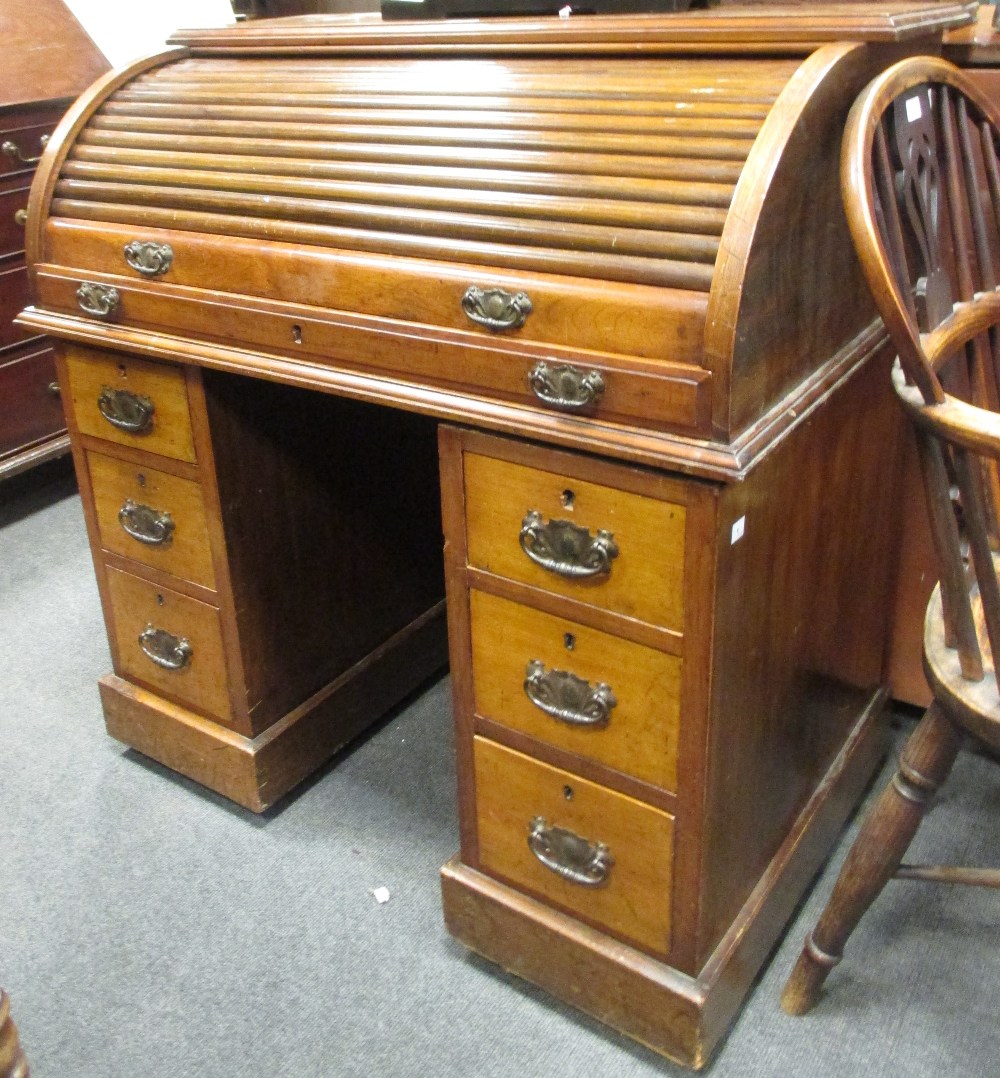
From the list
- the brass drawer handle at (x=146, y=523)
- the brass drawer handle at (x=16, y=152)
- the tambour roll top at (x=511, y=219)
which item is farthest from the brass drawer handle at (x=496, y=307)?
the brass drawer handle at (x=16, y=152)

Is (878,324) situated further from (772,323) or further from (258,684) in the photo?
(258,684)

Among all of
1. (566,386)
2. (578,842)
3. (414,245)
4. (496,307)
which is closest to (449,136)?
(414,245)

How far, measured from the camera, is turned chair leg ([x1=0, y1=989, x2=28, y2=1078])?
799mm

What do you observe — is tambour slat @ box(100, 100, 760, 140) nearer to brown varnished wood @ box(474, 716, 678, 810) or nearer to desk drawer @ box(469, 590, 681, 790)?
desk drawer @ box(469, 590, 681, 790)

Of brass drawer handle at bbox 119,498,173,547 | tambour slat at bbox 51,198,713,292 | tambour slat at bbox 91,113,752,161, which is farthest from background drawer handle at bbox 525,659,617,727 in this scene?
brass drawer handle at bbox 119,498,173,547

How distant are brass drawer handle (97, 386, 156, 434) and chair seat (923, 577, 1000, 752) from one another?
1.10 meters

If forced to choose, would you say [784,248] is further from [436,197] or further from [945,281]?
[436,197]

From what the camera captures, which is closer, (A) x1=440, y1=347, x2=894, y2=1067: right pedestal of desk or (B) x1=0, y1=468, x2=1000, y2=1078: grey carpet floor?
(A) x1=440, y1=347, x2=894, y2=1067: right pedestal of desk

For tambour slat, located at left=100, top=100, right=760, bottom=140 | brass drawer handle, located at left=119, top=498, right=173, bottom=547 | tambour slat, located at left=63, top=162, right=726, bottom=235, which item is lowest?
brass drawer handle, located at left=119, top=498, right=173, bottom=547

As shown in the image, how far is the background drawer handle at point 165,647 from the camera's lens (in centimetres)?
177

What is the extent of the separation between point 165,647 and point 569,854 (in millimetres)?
797

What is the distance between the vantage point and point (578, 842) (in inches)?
52.7

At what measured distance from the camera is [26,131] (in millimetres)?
2582

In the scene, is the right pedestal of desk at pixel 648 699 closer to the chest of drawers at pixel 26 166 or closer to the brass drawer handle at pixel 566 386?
the brass drawer handle at pixel 566 386
